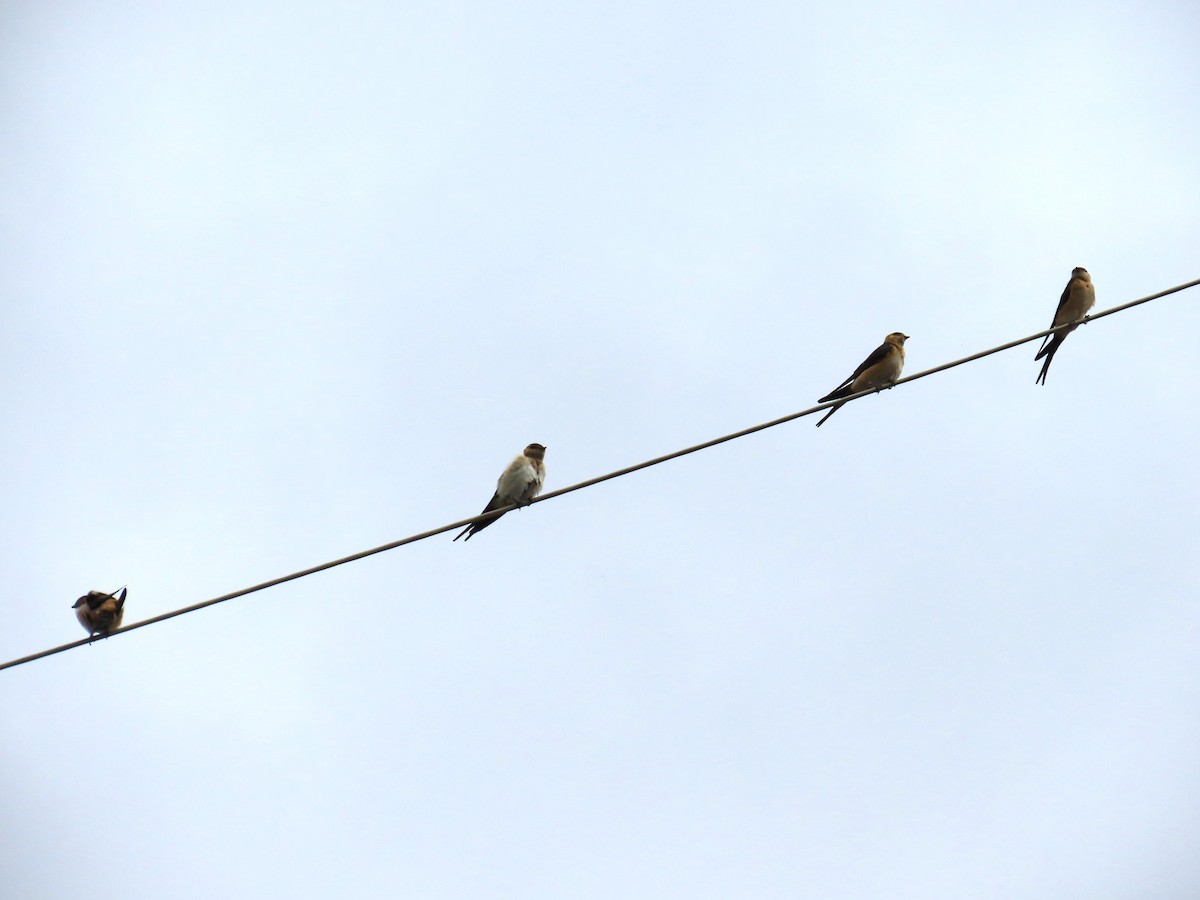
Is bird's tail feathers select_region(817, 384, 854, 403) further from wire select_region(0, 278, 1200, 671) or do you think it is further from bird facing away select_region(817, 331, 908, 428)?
wire select_region(0, 278, 1200, 671)

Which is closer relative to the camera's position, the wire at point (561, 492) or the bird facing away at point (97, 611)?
the wire at point (561, 492)

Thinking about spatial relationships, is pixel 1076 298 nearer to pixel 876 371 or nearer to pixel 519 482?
pixel 876 371

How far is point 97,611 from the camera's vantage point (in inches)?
415

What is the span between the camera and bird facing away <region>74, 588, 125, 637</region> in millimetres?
10531

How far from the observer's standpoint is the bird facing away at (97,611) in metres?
10.5

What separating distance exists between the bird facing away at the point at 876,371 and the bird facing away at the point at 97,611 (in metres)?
6.13

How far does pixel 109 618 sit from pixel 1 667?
4.94 metres

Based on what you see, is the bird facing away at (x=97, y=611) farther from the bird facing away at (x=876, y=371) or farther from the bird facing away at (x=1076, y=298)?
the bird facing away at (x=1076, y=298)

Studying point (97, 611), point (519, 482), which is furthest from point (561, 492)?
point (97, 611)

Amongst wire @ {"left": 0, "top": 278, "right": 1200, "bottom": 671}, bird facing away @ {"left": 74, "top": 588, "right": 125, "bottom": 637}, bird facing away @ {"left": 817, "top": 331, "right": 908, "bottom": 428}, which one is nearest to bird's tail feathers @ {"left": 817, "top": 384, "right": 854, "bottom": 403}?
bird facing away @ {"left": 817, "top": 331, "right": 908, "bottom": 428}

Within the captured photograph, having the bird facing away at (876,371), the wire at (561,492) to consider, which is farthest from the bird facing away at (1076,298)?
the wire at (561,492)

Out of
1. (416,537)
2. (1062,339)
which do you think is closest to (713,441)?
(416,537)

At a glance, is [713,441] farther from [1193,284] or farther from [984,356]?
[1193,284]

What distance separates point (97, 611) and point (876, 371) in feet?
22.1
